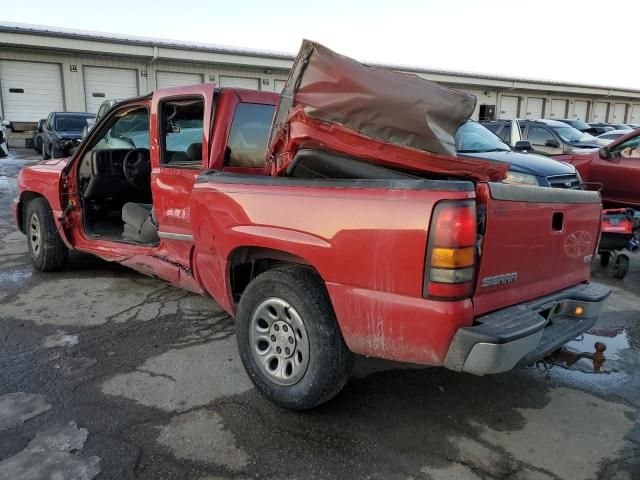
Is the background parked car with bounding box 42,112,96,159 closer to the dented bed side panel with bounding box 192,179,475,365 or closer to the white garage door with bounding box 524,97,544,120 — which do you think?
the dented bed side panel with bounding box 192,179,475,365

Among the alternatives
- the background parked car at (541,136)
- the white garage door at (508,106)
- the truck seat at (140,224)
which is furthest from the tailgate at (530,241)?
the white garage door at (508,106)

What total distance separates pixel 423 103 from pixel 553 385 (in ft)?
6.70

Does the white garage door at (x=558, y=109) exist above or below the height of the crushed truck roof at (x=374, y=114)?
above

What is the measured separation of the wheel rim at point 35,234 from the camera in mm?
5821

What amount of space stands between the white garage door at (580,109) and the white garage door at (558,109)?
110 cm

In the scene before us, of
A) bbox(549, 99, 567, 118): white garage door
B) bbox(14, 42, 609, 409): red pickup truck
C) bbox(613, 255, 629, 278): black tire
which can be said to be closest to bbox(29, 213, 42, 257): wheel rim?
bbox(14, 42, 609, 409): red pickup truck

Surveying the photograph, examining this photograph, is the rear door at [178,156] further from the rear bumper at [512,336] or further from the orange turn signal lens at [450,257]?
the rear bumper at [512,336]

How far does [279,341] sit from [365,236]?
3.02 ft

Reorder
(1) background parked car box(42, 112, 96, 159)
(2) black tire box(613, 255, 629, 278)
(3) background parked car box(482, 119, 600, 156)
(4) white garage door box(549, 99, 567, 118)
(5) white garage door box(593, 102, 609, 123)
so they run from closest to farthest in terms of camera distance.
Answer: (2) black tire box(613, 255, 629, 278), (3) background parked car box(482, 119, 600, 156), (1) background parked car box(42, 112, 96, 159), (4) white garage door box(549, 99, 567, 118), (5) white garage door box(593, 102, 609, 123)

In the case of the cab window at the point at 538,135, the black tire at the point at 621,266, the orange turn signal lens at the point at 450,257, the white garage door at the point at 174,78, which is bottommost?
the black tire at the point at 621,266

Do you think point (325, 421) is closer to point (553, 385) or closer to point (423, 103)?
point (553, 385)

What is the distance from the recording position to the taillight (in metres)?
2.30

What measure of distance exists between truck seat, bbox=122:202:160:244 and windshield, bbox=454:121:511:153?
4.39 metres

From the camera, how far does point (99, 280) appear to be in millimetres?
5648
